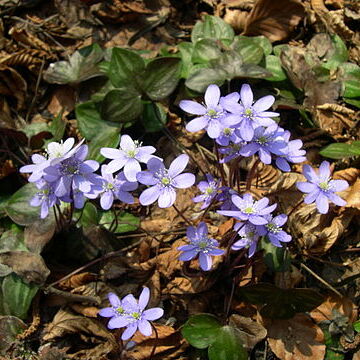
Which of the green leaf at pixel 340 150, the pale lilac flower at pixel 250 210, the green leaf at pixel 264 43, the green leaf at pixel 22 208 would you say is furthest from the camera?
the green leaf at pixel 264 43

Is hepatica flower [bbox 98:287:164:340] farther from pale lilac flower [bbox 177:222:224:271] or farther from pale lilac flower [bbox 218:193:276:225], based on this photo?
pale lilac flower [bbox 218:193:276:225]

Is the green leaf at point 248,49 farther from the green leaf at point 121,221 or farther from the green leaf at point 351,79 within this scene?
the green leaf at point 121,221

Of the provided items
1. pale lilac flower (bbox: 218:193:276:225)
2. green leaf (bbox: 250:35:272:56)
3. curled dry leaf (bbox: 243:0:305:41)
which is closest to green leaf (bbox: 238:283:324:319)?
pale lilac flower (bbox: 218:193:276:225)

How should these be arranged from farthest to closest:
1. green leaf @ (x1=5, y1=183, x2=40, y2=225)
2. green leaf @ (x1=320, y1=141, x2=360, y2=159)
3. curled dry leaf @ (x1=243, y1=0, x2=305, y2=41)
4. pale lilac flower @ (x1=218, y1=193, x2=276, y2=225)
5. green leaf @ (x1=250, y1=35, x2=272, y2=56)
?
curled dry leaf @ (x1=243, y1=0, x2=305, y2=41)
green leaf @ (x1=250, y1=35, x2=272, y2=56)
green leaf @ (x1=320, y1=141, x2=360, y2=159)
green leaf @ (x1=5, y1=183, x2=40, y2=225)
pale lilac flower @ (x1=218, y1=193, x2=276, y2=225)

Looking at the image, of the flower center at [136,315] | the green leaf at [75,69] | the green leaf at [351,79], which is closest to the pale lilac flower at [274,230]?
the flower center at [136,315]

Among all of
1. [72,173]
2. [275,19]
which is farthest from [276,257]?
[275,19]
